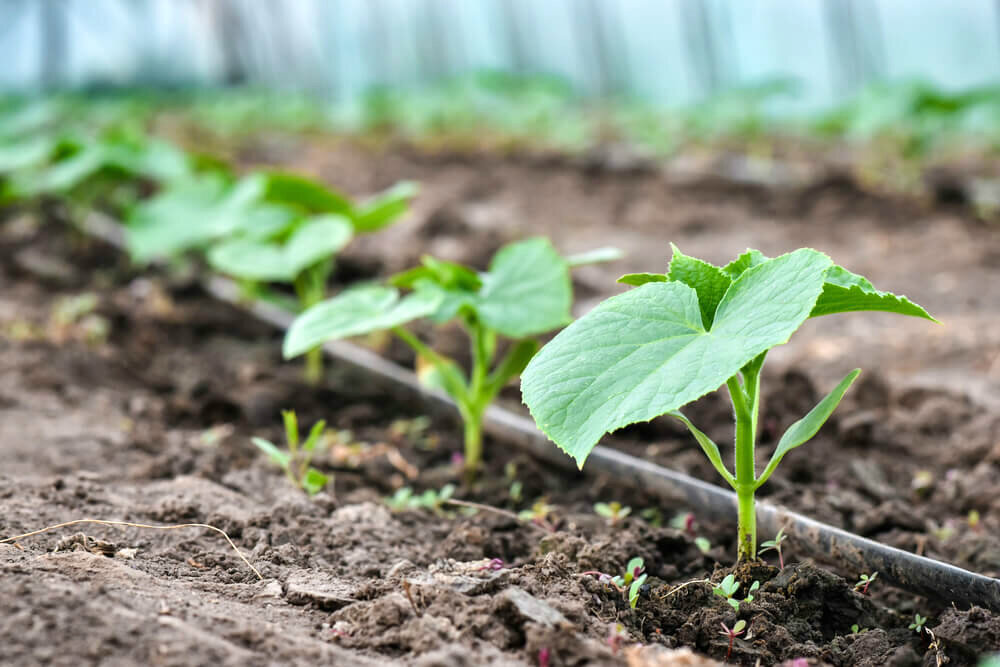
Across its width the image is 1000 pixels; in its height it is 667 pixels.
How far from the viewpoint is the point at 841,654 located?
4.12 ft

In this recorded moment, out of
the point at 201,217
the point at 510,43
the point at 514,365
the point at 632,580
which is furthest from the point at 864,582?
the point at 510,43

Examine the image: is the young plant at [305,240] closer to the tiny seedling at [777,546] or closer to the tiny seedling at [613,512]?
the tiny seedling at [613,512]

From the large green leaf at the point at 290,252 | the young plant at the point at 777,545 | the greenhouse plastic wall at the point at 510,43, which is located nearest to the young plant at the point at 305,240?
the large green leaf at the point at 290,252

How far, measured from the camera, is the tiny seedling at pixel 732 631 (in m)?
A: 1.23

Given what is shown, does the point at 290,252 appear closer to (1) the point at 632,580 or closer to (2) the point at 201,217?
(2) the point at 201,217

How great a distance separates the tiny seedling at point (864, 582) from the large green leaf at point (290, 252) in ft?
4.83

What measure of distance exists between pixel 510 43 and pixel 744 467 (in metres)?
10.3

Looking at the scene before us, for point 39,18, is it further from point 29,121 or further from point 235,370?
point 235,370

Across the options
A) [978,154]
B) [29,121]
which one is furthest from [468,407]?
[978,154]

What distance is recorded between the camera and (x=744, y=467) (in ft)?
4.51

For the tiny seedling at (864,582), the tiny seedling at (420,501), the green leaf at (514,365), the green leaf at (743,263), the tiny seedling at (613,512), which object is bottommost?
the tiny seedling at (864,582)

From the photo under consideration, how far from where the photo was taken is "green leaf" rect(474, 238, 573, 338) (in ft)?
5.86

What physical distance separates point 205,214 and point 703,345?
2438mm

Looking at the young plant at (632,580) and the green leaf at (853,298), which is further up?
the green leaf at (853,298)
